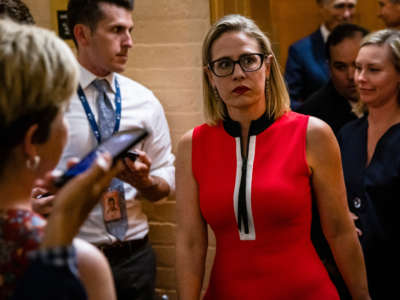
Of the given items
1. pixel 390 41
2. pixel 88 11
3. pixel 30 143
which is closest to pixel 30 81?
pixel 30 143

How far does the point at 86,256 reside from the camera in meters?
0.97

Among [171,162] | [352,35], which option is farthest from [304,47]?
[171,162]

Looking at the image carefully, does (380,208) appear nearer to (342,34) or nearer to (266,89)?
(266,89)

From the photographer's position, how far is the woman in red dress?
168 centimetres

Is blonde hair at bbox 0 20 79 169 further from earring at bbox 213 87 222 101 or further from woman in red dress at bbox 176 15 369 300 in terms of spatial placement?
earring at bbox 213 87 222 101

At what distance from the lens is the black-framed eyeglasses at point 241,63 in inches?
70.3

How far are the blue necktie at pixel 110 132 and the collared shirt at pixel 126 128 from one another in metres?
0.02

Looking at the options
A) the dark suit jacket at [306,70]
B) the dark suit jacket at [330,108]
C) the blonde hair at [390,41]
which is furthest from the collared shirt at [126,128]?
the dark suit jacket at [306,70]

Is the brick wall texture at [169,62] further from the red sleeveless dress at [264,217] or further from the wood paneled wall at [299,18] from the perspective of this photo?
the wood paneled wall at [299,18]

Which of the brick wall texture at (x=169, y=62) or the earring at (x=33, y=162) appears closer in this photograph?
the earring at (x=33, y=162)

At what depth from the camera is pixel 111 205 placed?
2232mm

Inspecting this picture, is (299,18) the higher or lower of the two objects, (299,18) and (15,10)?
the lower

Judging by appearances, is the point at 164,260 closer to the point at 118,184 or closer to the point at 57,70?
the point at 118,184

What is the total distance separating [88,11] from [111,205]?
0.79m
